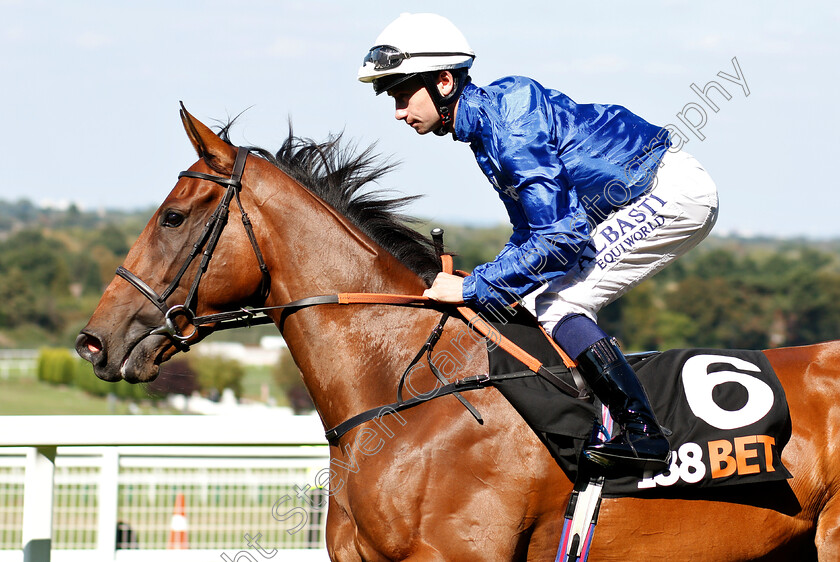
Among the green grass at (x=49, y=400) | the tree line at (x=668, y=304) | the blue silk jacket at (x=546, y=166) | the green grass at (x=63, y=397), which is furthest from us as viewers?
the tree line at (x=668, y=304)

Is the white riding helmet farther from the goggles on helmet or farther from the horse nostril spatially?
the horse nostril

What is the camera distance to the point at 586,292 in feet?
9.37

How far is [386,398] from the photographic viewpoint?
2.86 metres

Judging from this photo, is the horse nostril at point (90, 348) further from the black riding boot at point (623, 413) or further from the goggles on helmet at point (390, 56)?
the black riding boot at point (623, 413)

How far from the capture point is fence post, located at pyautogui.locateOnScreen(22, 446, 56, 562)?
3.59m

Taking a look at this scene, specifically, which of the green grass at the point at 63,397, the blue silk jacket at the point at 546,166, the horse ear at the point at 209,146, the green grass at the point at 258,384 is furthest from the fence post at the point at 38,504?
the green grass at the point at 258,384

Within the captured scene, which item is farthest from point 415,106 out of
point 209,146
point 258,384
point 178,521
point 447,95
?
point 258,384

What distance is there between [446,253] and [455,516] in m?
0.91

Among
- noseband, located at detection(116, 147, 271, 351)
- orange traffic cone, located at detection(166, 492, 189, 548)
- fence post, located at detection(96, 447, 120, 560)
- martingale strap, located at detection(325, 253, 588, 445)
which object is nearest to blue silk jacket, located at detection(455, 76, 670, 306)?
martingale strap, located at detection(325, 253, 588, 445)

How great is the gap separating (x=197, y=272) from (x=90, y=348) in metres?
0.40

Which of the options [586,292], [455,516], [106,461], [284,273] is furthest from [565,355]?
[106,461]

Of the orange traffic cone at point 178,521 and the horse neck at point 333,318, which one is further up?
the horse neck at point 333,318

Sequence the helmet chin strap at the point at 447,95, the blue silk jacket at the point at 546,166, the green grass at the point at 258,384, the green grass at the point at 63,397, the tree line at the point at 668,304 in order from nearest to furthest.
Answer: the blue silk jacket at the point at 546,166 → the helmet chin strap at the point at 447,95 → the green grass at the point at 63,397 → the green grass at the point at 258,384 → the tree line at the point at 668,304

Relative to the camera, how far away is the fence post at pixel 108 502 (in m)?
3.72
